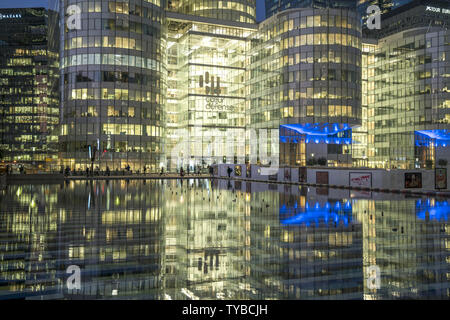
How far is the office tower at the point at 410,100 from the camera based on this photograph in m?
90.2

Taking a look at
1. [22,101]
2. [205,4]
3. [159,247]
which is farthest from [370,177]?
[22,101]

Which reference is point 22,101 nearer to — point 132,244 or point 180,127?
point 180,127

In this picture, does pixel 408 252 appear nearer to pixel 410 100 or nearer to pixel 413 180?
pixel 413 180

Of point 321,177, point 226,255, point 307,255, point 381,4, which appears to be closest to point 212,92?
point 321,177

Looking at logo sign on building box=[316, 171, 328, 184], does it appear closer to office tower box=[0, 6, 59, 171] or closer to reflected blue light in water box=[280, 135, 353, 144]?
reflected blue light in water box=[280, 135, 353, 144]

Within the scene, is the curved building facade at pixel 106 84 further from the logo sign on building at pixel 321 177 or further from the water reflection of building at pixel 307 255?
the water reflection of building at pixel 307 255

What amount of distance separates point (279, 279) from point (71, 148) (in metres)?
86.5

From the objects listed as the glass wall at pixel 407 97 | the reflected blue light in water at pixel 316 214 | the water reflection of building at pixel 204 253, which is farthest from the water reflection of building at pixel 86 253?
the glass wall at pixel 407 97

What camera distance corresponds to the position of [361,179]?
130 ft

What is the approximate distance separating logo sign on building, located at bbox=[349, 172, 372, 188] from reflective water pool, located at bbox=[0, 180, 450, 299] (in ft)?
60.7

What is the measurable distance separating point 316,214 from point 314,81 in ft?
219

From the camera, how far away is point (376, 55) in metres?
109

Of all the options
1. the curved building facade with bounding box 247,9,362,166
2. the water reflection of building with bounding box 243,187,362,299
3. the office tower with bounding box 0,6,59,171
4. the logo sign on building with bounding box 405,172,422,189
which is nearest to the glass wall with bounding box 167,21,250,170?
the curved building facade with bounding box 247,9,362,166

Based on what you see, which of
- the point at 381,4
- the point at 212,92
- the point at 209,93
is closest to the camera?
the point at 209,93
